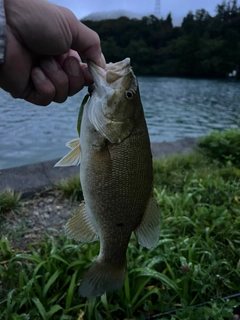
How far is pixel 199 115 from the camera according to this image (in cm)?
1170

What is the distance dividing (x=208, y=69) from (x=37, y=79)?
14.8 metres

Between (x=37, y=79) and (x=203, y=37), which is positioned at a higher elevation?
(x=203, y=37)

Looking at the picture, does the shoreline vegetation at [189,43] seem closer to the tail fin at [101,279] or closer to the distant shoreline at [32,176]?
the distant shoreline at [32,176]

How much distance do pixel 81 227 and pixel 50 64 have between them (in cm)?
80

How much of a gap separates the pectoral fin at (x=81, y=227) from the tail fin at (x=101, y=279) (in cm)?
14

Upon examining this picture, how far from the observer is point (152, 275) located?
262 cm

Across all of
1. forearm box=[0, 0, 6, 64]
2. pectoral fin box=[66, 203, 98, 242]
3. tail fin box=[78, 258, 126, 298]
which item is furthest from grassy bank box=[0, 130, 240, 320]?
forearm box=[0, 0, 6, 64]

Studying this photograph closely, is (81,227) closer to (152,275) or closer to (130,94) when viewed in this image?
(130,94)

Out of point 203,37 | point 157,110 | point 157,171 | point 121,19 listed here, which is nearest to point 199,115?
point 157,110

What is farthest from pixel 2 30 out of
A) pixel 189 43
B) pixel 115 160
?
pixel 189 43

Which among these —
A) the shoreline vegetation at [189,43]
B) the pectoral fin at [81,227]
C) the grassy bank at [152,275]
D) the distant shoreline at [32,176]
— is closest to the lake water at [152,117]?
the distant shoreline at [32,176]

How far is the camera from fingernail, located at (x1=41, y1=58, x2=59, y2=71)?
1688 millimetres

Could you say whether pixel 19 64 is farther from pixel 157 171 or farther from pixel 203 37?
pixel 203 37

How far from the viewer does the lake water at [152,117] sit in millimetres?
4506
